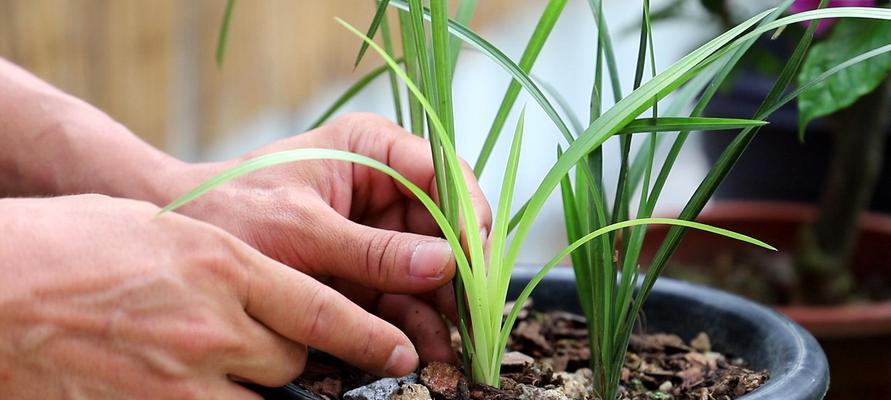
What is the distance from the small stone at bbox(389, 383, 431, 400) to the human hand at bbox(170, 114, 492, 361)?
6 centimetres

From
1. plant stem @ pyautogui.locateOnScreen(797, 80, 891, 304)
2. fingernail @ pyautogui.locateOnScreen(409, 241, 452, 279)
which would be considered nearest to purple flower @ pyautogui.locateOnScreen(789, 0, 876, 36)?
plant stem @ pyautogui.locateOnScreen(797, 80, 891, 304)

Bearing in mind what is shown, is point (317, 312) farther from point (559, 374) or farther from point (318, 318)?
point (559, 374)

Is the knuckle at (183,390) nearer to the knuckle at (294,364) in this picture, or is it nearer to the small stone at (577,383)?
the knuckle at (294,364)

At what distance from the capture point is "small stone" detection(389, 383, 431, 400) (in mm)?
552

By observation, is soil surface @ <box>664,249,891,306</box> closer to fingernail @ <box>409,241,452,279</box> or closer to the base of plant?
the base of plant

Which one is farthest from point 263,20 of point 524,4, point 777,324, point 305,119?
point 777,324

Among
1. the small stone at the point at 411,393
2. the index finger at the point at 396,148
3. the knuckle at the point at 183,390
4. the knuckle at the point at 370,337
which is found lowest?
the knuckle at the point at 183,390

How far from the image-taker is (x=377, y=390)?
562mm

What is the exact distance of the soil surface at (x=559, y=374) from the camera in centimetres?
57

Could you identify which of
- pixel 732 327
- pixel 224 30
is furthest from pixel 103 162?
pixel 732 327

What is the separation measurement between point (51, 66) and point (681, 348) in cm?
111

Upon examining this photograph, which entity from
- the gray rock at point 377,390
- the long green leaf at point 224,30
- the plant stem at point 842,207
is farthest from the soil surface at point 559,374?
the plant stem at point 842,207

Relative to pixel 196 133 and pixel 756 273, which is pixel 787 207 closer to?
pixel 756 273

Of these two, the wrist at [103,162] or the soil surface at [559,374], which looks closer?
the soil surface at [559,374]
